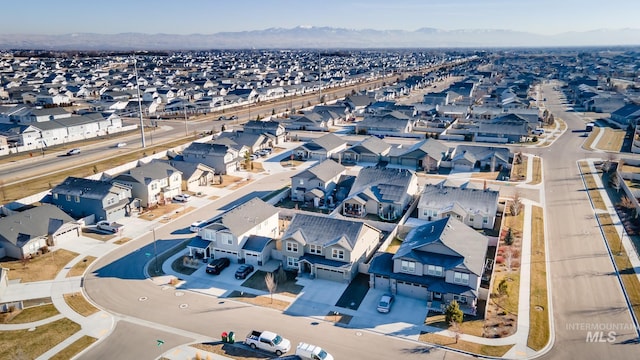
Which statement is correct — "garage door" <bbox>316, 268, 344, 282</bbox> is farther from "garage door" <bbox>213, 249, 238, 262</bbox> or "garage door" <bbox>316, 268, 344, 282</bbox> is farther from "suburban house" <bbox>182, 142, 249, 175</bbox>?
"suburban house" <bbox>182, 142, 249, 175</bbox>

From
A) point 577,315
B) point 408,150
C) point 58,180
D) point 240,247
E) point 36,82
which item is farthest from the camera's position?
point 36,82

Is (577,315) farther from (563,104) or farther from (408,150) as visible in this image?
(563,104)

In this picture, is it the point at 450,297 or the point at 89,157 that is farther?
the point at 89,157

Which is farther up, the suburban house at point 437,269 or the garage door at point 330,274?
the suburban house at point 437,269

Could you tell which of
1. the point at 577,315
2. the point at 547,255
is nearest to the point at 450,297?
the point at 577,315

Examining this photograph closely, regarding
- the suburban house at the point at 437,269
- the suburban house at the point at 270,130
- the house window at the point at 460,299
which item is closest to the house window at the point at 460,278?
the suburban house at the point at 437,269

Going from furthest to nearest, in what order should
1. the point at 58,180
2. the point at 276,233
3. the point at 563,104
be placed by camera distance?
the point at 563,104
the point at 58,180
the point at 276,233

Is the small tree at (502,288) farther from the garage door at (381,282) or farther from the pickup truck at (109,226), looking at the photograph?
the pickup truck at (109,226)
